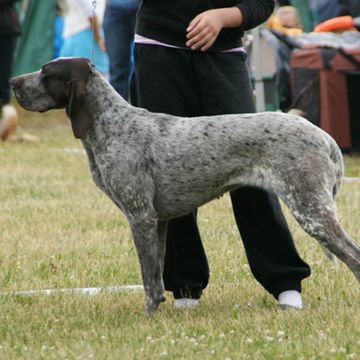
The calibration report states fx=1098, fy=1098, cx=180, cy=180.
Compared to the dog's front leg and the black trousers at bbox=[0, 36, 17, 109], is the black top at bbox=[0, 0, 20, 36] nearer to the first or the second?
the black trousers at bbox=[0, 36, 17, 109]

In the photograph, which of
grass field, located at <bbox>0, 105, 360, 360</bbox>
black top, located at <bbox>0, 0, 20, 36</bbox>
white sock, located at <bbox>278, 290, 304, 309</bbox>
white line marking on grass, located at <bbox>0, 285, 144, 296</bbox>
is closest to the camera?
grass field, located at <bbox>0, 105, 360, 360</bbox>

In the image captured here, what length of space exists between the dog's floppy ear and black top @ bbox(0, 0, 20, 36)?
26.9ft

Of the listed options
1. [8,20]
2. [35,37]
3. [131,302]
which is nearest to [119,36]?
[8,20]

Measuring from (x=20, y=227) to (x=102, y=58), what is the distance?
10593 millimetres

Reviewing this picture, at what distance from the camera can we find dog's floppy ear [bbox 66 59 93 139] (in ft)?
16.1

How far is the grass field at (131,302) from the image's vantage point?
4.45 meters

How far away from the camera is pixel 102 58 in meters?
18.2

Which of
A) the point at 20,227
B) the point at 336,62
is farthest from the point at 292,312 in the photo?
the point at 336,62

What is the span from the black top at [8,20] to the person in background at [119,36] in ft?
7.21

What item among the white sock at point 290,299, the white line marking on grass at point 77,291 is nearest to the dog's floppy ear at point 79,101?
the white line marking on grass at point 77,291

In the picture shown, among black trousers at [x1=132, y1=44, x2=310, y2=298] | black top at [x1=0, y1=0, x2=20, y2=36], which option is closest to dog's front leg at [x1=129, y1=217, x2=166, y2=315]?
black trousers at [x1=132, y1=44, x2=310, y2=298]

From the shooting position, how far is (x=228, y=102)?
5109 mm

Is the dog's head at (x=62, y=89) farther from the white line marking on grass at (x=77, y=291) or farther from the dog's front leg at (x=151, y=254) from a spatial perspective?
the white line marking on grass at (x=77, y=291)

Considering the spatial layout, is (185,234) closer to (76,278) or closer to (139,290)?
(139,290)
